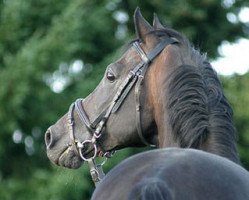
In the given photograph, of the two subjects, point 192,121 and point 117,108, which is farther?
point 117,108

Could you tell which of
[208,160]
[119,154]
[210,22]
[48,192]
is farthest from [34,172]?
[208,160]

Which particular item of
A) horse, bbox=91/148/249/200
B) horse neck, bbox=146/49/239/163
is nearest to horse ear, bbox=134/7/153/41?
horse neck, bbox=146/49/239/163

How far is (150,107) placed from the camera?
635cm

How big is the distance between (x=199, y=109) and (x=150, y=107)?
1.91 feet

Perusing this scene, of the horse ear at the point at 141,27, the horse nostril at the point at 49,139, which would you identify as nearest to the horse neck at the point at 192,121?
the horse ear at the point at 141,27

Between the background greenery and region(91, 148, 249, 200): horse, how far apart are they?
22.1 feet

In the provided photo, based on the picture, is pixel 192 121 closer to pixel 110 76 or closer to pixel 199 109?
pixel 199 109

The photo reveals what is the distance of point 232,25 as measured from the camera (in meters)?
14.6

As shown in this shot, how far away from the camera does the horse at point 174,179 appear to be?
4.34 m

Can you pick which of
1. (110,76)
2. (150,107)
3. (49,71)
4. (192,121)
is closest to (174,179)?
(192,121)

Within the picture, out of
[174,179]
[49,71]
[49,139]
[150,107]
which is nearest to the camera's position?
[174,179]

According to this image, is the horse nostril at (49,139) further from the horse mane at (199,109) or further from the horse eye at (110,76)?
the horse mane at (199,109)

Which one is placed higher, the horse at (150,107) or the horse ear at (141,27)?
the horse ear at (141,27)

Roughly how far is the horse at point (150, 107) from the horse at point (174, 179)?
3.58ft
